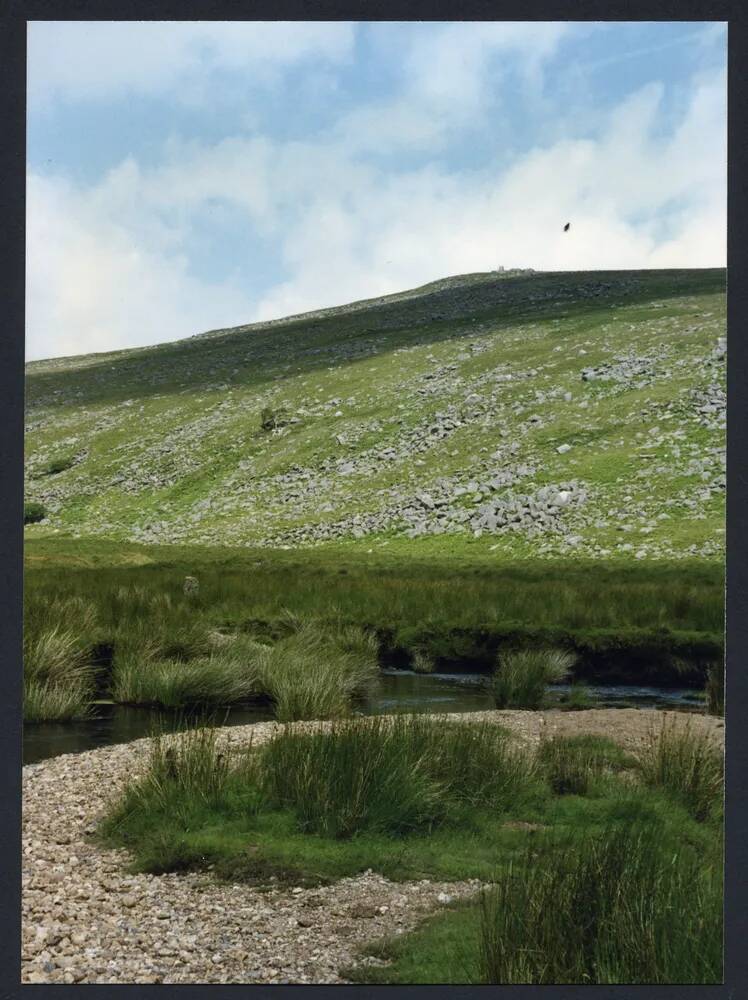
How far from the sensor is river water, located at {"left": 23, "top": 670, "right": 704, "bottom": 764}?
10.7 meters

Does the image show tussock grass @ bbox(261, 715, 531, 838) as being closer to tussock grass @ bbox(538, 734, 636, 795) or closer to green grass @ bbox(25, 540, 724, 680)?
tussock grass @ bbox(538, 734, 636, 795)

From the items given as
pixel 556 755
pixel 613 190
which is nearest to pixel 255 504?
pixel 613 190

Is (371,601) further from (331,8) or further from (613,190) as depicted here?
(613,190)

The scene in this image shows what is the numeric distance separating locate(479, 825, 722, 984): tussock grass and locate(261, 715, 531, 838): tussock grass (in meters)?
2.41

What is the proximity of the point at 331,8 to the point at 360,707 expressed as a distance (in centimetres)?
1041

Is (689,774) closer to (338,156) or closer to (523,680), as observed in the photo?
(523,680)

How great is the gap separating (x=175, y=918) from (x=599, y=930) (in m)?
2.51

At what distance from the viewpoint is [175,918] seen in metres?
5.59

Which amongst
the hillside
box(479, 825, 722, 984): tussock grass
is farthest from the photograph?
the hillside

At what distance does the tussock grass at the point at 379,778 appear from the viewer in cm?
699

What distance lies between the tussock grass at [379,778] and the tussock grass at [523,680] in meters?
5.39

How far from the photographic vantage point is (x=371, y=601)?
20.8 metres

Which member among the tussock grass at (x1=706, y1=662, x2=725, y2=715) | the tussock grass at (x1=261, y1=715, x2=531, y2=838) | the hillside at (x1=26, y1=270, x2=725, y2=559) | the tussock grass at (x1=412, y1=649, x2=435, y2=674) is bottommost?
the tussock grass at (x1=412, y1=649, x2=435, y2=674)

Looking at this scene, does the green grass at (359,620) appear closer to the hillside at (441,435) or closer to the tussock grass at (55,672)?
the tussock grass at (55,672)
